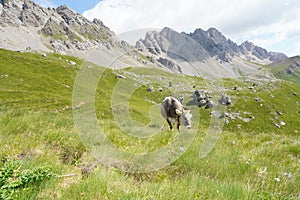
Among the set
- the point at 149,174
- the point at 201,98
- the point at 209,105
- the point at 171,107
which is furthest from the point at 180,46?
the point at 201,98

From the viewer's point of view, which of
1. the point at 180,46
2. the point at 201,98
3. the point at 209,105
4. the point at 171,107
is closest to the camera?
the point at 180,46

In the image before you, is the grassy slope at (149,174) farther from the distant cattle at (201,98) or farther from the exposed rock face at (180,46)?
the distant cattle at (201,98)

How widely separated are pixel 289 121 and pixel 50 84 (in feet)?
400

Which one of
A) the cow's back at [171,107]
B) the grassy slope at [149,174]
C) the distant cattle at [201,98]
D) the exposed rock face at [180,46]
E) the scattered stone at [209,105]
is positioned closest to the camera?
the grassy slope at [149,174]

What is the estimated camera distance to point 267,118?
4852 inches

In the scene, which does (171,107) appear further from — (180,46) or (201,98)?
(201,98)

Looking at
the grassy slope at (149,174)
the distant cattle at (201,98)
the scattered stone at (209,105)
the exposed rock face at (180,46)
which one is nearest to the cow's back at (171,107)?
the exposed rock face at (180,46)

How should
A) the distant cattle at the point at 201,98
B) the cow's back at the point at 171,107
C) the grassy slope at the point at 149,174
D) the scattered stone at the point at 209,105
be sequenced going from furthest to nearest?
the distant cattle at the point at 201,98 < the scattered stone at the point at 209,105 < the cow's back at the point at 171,107 < the grassy slope at the point at 149,174

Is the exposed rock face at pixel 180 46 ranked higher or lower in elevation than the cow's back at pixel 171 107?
higher

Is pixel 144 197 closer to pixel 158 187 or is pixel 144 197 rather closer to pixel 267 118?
pixel 158 187

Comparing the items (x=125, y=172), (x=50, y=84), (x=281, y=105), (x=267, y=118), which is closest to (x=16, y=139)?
(x=125, y=172)

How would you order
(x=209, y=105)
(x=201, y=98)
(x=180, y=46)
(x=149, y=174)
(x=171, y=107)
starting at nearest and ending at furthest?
1. (x=149, y=174)
2. (x=180, y=46)
3. (x=171, y=107)
4. (x=209, y=105)
5. (x=201, y=98)

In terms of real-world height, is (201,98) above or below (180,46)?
below

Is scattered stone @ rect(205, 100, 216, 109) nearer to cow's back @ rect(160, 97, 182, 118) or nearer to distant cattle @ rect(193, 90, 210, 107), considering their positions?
distant cattle @ rect(193, 90, 210, 107)
